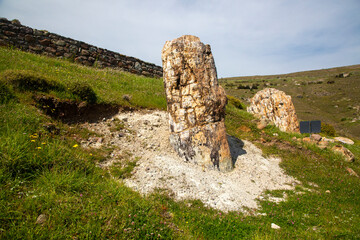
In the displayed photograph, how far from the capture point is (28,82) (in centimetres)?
745

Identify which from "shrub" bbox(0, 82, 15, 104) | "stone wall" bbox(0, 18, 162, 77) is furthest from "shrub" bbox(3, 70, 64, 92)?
"stone wall" bbox(0, 18, 162, 77)

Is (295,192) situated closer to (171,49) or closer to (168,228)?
(168,228)

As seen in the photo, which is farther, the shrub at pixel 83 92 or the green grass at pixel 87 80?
the green grass at pixel 87 80

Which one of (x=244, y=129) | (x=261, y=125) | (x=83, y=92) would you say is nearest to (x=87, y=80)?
(x=83, y=92)

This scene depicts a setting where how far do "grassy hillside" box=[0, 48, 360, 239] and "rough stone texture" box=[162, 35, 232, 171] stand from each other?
7.30ft

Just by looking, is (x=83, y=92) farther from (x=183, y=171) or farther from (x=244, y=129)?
(x=244, y=129)

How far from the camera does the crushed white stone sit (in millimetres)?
5576

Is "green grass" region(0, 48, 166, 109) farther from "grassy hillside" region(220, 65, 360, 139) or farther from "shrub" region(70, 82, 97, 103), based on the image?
"grassy hillside" region(220, 65, 360, 139)

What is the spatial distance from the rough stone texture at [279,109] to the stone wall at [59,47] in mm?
12492

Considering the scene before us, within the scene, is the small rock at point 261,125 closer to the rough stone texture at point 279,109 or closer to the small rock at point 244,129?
the small rock at point 244,129

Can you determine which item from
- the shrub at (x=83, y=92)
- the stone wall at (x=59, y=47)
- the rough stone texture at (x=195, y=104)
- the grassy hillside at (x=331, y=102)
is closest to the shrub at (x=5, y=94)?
the shrub at (x=83, y=92)

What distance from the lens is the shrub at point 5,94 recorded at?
6293mm

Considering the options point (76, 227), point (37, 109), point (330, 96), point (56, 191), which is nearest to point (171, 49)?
point (37, 109)

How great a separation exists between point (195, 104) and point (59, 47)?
11.9 metres
